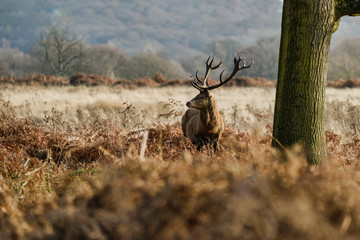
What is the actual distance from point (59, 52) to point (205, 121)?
129 ft

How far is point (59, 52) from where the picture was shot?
4041 cm

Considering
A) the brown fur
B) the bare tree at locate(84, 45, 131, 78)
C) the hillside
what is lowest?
the brown fur

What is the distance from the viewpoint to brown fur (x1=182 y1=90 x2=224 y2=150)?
5.73 metres

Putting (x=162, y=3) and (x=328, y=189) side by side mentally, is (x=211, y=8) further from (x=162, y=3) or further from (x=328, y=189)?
(x=328, y=189)

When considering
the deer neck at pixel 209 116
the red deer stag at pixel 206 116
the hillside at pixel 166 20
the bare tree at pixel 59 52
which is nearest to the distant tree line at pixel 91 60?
the bare tree at pixel 59 52

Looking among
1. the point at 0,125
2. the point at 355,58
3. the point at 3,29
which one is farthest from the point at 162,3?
the point at 0,125

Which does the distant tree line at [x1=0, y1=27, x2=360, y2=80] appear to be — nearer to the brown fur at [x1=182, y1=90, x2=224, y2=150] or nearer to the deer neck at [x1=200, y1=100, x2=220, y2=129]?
the brown fur at [x1=182, y1=90, x2=224, y2=150]

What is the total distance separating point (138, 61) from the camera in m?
45.5

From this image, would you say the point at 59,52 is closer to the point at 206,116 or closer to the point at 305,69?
the point at 206,116

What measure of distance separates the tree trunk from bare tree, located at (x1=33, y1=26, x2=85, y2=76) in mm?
39896

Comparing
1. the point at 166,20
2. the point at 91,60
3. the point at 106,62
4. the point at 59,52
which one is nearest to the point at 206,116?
the point at 59,52

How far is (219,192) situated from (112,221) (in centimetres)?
Result: 58

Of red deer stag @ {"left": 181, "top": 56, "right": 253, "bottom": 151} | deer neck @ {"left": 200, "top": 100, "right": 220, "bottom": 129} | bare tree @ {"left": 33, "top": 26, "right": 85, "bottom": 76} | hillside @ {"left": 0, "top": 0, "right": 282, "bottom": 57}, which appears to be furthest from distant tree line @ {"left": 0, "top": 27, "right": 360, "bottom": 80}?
→ hillside @ {"left": 0, "top": 0, "right": 282, "bottom": 57}

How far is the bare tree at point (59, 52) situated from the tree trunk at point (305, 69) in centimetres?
3990
